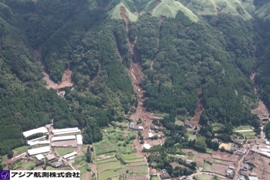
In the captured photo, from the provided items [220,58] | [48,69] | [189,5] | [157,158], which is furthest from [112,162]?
[189,5]

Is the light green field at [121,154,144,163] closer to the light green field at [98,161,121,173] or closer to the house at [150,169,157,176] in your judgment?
the light green field at [98,161,121,173]

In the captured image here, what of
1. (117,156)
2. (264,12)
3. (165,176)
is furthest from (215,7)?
(165,176)

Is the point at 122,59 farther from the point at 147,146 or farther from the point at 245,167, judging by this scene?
the point at 245,167

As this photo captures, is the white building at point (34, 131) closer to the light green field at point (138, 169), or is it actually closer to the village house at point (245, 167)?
the light green field at point (138, 169)

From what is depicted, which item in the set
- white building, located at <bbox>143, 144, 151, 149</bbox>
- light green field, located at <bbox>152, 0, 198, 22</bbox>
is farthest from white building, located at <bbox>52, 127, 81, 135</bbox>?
light green field, located at <bbox>152, 0, 198, 22</bbox>

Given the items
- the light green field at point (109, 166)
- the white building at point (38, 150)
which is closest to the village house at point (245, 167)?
the light green field at point (109, 166)
